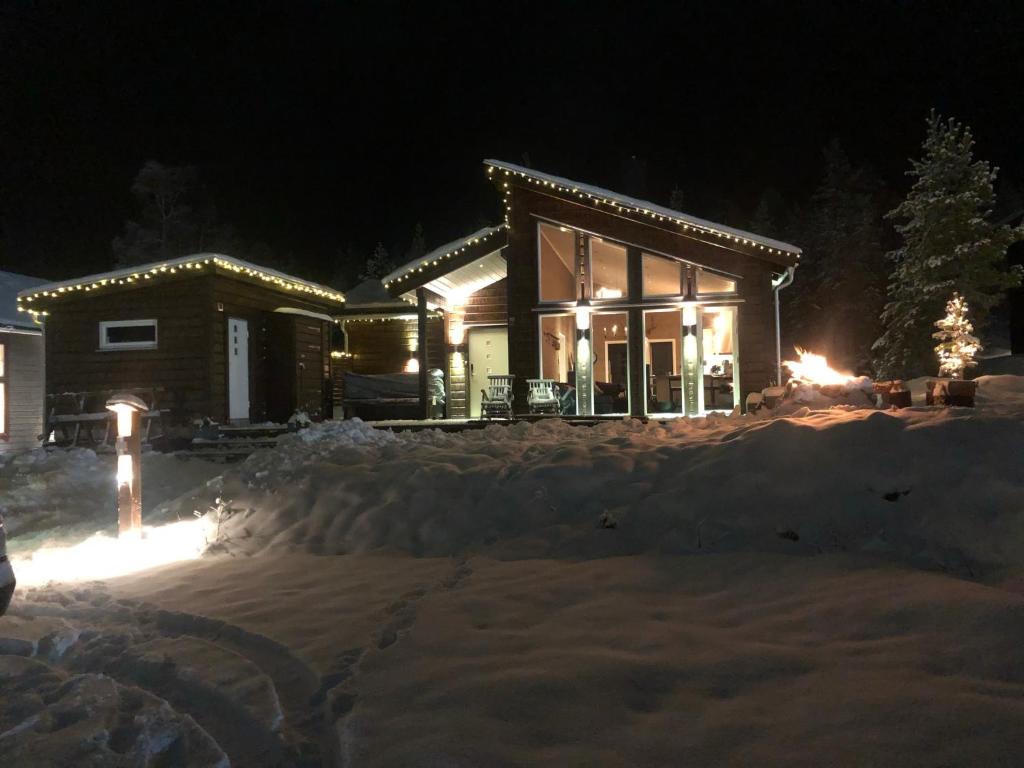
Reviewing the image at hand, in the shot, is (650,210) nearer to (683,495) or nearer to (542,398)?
(542,398)

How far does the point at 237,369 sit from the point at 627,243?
934 cm

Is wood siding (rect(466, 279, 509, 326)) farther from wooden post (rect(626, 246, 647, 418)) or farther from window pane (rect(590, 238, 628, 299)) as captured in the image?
wooden post (rect(626, 246, 647, 418))

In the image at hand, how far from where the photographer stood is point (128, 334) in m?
15.3

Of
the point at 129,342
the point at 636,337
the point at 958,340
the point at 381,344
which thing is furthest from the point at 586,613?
the point at 958,340

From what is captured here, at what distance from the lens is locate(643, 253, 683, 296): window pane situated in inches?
577

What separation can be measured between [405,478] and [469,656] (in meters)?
4.06

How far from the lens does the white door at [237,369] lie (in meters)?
15.5

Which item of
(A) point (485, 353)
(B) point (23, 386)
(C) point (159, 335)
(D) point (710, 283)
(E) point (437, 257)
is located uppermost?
(E) point (437, 257)

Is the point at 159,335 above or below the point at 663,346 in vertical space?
above

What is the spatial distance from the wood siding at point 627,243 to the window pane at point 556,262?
23 cm

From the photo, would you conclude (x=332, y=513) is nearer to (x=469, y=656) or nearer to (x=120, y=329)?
(x=469, y=656)

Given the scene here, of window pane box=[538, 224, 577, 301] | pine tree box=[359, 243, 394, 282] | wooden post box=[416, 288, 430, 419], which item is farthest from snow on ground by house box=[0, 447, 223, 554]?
pine tree box=[359, 243, 394, 282]

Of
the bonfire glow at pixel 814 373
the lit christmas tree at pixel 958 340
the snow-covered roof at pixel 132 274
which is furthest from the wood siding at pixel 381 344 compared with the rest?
the lit christmas tree at pixel 958 340

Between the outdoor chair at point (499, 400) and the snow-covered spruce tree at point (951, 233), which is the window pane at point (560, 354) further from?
the snow-covered spruce tree at point (951, 233)
